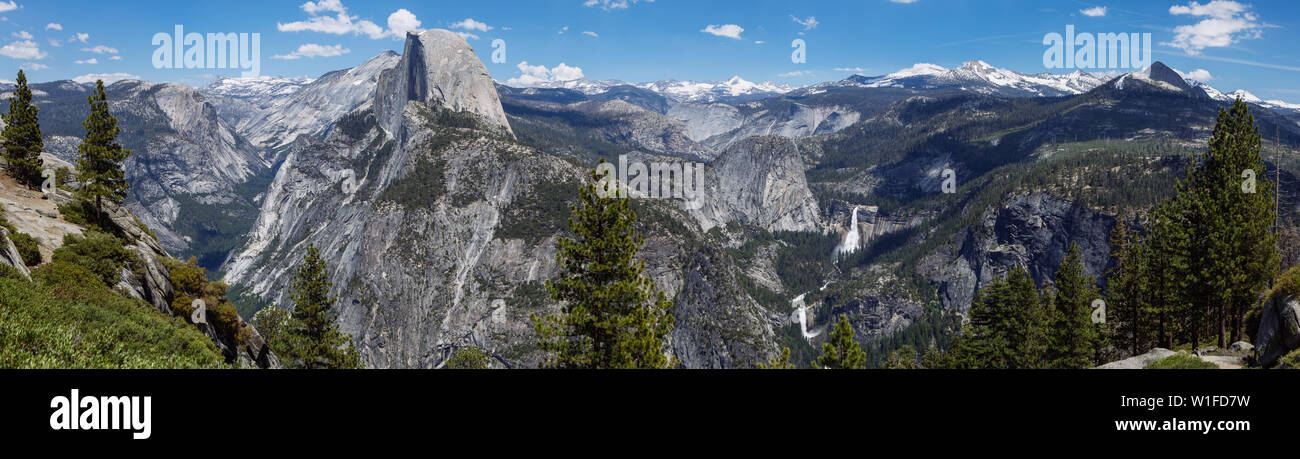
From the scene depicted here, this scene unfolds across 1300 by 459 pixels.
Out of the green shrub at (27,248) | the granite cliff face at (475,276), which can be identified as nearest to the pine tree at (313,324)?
the green shrub at (27,248)

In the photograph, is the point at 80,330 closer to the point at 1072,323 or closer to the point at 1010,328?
the point at 1010,328

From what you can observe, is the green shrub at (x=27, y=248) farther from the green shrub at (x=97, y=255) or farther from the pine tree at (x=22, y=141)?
the pine tree at (x=22, y=141)

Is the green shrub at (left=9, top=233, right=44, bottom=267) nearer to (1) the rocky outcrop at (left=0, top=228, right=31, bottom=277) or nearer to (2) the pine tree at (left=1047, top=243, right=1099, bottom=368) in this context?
(1) the rocky outcrop at (left=0, top=228, right=31, bottom=277)

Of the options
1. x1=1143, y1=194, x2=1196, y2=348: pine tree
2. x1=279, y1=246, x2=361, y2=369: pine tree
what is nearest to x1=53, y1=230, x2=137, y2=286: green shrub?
x1=279, y1=246, x2=361, y2=369: pine tree

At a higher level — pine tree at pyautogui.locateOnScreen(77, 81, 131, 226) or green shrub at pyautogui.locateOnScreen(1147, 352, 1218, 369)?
pine tree at pyautogui.locateOnScreen(77, 81, 131, 226)

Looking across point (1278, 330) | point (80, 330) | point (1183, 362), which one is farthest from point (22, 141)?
point (1278, 330)
